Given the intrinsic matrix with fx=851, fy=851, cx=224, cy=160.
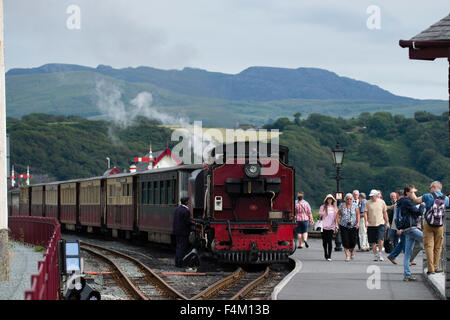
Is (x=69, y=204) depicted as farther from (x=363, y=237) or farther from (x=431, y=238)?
(x=431, y=238)

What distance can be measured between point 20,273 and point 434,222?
10280mm

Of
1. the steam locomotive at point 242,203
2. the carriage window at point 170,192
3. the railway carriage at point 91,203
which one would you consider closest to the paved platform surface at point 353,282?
the steam locomotive at point 242,203

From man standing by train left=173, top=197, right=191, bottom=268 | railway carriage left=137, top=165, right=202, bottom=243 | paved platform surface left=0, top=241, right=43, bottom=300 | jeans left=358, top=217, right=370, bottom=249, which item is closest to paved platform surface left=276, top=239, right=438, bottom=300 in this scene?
man standing by train left=173, top=197, right=191, bottom=268

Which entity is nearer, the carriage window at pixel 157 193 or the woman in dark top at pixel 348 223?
the woman in dark top at pixel 348 223

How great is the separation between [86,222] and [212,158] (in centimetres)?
2186

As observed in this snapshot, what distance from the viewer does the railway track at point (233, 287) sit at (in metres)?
15.6

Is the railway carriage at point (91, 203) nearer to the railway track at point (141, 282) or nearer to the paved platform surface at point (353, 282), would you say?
the railway track at point (141, 282)

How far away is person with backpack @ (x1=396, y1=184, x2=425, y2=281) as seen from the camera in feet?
54.5

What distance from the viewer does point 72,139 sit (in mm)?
168375

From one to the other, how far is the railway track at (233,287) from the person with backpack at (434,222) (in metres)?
3.50

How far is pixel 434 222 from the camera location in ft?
49.5
